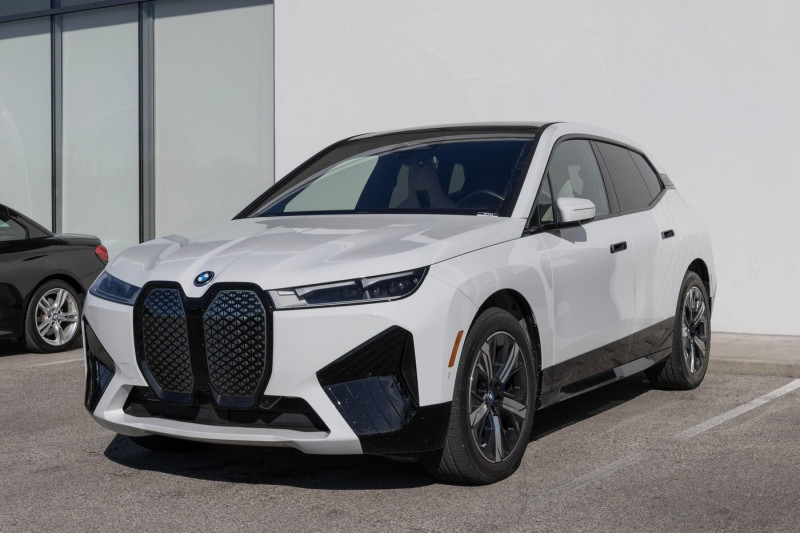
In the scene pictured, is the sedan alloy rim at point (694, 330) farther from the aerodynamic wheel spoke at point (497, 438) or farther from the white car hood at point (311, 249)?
the aerodynamic wheel spoke at point (497, 438)

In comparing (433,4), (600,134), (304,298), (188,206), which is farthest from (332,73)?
(304,298)

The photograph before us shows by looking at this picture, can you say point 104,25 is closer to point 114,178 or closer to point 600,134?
point 114,178

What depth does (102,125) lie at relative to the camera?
49.1ft

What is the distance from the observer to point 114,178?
14.8 m

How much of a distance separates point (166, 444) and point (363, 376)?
164cm

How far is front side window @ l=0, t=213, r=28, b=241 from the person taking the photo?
9727mm

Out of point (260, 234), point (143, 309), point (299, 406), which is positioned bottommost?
point (299, 406)

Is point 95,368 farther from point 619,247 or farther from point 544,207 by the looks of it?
point 619,247

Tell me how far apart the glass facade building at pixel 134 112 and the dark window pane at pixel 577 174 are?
300 inches

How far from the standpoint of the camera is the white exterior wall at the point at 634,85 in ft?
32.8

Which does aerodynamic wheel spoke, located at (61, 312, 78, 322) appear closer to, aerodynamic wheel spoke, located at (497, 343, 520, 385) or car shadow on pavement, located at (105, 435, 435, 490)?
car shadow on pavement, located at (105, 435, 435, 490)

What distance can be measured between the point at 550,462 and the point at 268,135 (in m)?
8.88

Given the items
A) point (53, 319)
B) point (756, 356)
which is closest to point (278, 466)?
point (756, 356)

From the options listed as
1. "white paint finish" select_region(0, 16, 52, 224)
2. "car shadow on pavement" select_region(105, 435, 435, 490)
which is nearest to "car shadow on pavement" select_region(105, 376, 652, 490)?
"car shadow on pavement" select_region(105, 435, 435, 490)
